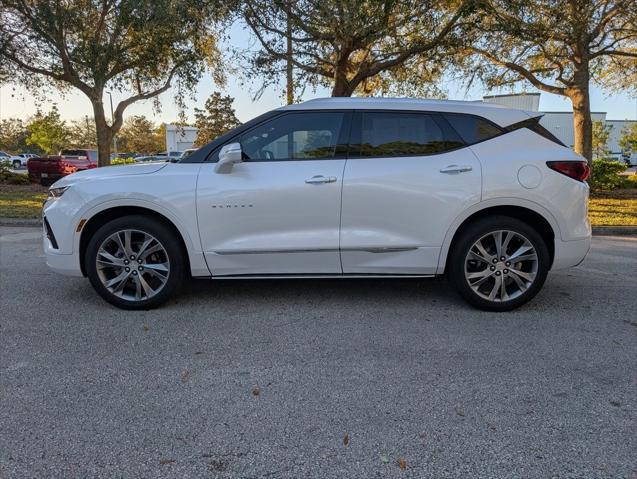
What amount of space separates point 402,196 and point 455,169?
1.67 ft

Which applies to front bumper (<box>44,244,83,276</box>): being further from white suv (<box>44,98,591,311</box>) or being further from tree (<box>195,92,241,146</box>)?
tree (<box>195,92,241,146</box>)

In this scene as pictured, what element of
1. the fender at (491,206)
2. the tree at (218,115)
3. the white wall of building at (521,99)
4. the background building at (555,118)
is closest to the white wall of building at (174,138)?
the tree at (218,115)

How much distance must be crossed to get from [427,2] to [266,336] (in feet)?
27.8

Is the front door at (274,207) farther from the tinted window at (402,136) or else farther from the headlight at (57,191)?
the headlight at (57,191)

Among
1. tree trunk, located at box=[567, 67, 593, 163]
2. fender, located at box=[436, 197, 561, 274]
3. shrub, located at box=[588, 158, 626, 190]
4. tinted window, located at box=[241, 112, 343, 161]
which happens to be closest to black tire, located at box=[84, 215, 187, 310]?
tinted window, located at box=[241, 112, 343, 161]

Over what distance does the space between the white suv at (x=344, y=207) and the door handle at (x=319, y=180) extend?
1 cm

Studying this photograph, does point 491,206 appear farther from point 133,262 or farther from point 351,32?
point 351,32

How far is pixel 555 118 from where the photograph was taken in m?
52.5

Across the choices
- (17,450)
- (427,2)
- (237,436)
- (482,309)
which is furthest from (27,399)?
(427,2)

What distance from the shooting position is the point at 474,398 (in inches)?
111

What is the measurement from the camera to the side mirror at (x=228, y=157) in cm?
401

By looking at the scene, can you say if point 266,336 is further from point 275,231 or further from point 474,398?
point 474,398

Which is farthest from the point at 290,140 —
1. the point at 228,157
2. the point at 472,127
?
the point at 472,127

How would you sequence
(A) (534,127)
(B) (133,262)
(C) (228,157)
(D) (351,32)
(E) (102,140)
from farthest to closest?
1. (E) (102,140)
2. (D) (351,32)
3. (A) (534,127)
4. (B) (133,262)
5. (C) (228,157)
